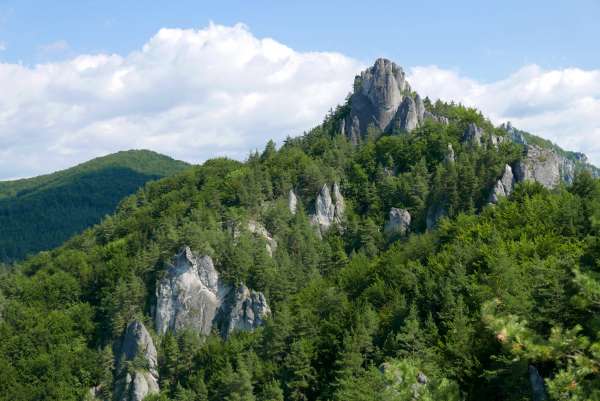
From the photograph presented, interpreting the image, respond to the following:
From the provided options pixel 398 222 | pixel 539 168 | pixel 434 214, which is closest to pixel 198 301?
pixel 398 222

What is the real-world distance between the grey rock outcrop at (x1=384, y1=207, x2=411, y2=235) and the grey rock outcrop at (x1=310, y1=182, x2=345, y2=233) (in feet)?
29.6

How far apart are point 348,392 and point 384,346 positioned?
35.0ft

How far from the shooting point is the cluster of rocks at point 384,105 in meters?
103

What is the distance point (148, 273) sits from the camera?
259ft

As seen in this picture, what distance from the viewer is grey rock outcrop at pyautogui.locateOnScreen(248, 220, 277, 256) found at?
84.3 m

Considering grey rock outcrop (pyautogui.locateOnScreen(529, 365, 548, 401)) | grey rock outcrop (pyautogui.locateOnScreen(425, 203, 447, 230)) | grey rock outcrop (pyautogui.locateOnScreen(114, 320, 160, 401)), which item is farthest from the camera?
grey rock outcrop (pyautogui.locateOnScreen(425, 203, 447, 230))

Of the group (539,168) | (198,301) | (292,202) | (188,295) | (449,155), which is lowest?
(198,301)

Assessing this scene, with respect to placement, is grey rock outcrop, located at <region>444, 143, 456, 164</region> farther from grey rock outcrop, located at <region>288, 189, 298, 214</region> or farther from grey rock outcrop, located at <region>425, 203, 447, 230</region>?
grey rock outcrop, located at <region>288, 189, 298, 214</region>

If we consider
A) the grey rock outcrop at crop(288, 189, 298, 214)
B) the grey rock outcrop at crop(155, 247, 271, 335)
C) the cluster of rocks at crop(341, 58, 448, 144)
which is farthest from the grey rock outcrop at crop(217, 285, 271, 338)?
the cluster of rocks at crop(341, 58, 448, 144)

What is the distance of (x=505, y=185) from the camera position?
76.9 m

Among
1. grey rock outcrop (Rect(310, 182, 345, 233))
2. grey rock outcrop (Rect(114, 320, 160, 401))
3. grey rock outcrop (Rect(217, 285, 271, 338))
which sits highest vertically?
grey rock outcrop (Rect(310, 182, 345, 233))

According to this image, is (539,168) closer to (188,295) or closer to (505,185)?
(505,185)

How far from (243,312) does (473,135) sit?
4362cm

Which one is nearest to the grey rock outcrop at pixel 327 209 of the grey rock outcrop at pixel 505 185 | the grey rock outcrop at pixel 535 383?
the grey rock outcrop at pixel 505 185
